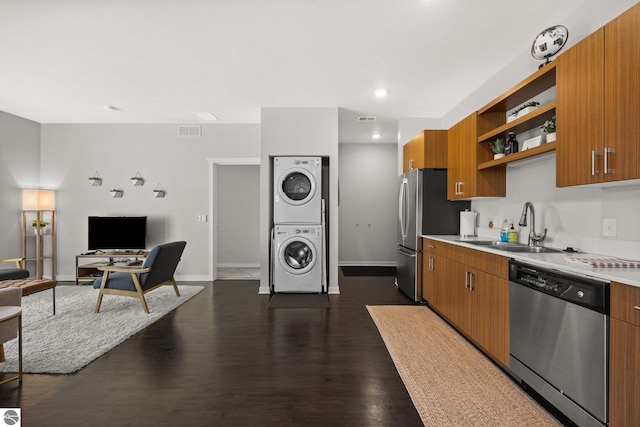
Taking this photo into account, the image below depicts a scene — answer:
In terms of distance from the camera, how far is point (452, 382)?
2.28 meters

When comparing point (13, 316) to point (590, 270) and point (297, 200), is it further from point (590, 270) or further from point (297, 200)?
point (590, 270)

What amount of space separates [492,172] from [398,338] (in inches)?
78.1

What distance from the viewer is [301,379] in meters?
2.34

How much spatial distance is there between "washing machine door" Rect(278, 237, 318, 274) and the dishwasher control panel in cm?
285

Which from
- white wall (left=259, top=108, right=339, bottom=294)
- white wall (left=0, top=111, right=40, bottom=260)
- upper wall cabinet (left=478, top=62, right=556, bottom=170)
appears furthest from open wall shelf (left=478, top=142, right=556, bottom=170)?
white wall (left=0, top=111, right=40, bottom=260)

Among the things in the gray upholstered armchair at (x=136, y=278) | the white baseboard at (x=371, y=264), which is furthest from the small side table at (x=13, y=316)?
the white baseboard at (x=371, y=264)

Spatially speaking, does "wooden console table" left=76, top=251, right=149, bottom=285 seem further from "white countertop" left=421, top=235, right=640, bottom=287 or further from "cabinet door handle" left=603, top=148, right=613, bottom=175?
"cabinet door handle" left=603, top=148, right=613, bottom=175

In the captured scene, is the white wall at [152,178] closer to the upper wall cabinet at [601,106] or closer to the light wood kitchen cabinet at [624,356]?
the upper wall cabinet at [601,106]

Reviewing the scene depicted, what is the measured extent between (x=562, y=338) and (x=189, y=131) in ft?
19.0

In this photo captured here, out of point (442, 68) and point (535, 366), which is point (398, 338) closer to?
point (535, 366)

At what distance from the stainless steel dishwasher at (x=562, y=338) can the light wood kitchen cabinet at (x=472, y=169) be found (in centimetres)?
136

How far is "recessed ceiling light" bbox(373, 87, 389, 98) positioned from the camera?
13.5 feet

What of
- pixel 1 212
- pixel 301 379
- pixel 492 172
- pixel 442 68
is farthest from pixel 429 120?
pixel 1 212

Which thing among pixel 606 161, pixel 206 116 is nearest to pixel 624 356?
pixel 606 161
